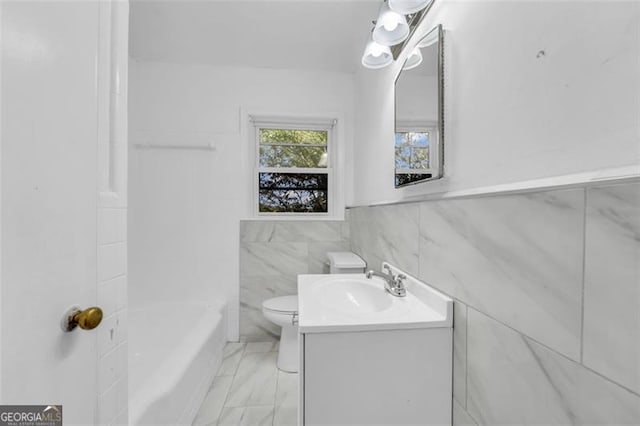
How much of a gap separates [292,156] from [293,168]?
116 millimetres

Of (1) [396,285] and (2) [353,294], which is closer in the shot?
(1) [396,285]

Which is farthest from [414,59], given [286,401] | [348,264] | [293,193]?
[286,401]

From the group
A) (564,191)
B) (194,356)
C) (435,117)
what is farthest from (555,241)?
(194,356)

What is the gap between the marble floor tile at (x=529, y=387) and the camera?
0.45 meters

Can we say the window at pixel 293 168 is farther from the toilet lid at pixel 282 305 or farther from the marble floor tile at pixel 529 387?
the marble floor tile at pixel 529 387

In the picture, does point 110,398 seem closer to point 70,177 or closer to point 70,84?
point 70,177

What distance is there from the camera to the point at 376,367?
832 millimetres

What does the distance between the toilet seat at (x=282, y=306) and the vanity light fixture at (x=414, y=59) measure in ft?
5.14

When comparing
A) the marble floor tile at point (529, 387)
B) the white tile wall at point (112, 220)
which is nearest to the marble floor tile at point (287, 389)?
the white tile wall at point (112, 220)

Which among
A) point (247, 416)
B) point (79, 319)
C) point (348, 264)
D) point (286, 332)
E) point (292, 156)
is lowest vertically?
point (247, 416)

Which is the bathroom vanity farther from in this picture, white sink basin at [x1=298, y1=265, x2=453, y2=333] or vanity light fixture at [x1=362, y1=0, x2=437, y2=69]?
vanity light fixture at [x1=362, y1=0, x2=437, y2=69]

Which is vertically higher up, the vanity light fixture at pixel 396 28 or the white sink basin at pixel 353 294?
the vanity light fixture at pixel 396 28

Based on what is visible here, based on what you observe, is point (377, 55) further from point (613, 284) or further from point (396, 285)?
point (613, 284)

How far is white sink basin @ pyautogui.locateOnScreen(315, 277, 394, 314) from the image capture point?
125 centimetres
